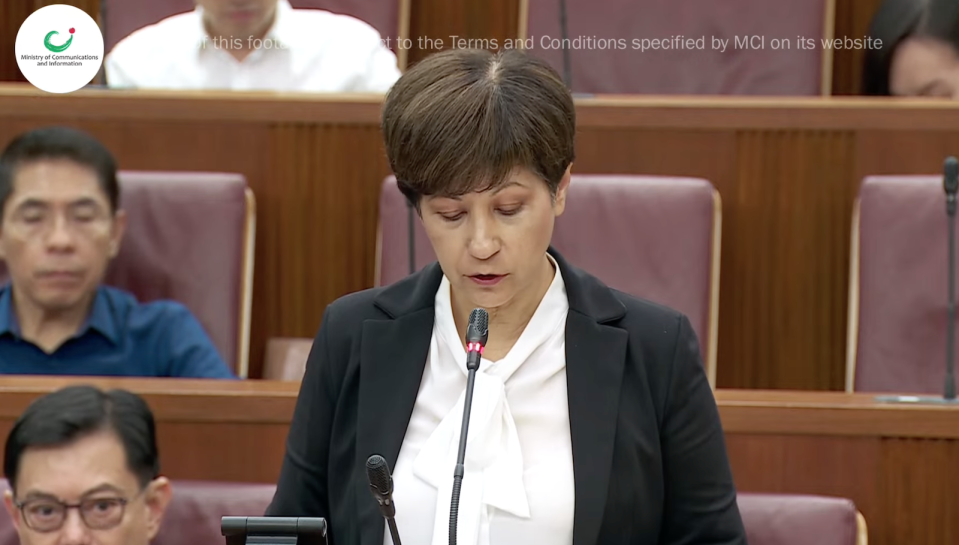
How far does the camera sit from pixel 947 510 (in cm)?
81

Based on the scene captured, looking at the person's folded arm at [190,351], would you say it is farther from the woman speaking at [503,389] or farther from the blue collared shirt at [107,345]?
the woman speaking at [503,389]

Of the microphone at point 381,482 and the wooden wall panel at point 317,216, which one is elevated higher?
the wooden wall panel at point 317,216

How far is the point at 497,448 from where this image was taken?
2.00 feet

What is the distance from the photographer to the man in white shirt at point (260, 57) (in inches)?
50.1

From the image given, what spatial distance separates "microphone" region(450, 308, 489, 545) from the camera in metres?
0.49

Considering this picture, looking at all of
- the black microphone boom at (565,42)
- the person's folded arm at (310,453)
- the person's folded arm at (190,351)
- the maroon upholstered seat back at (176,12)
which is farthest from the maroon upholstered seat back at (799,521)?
the maroon upholstered seat back at (176,12)

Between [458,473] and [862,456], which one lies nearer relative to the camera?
[458,473]

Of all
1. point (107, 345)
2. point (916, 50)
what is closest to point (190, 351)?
point (107, 345)

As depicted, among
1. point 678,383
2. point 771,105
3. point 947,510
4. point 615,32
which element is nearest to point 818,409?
point 947,510

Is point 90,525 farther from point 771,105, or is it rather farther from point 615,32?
point 615,32

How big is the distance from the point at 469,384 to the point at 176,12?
3.26 ft

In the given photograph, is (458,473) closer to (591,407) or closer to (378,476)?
(378,476)

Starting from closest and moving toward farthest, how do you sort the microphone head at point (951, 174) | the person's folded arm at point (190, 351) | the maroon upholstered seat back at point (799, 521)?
the maroon upholstered seat back at point (799, 521) < the microphone head at point (951, 174) < the person's folded arm at point (190, 351)

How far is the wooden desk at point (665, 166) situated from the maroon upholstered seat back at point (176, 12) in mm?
253
